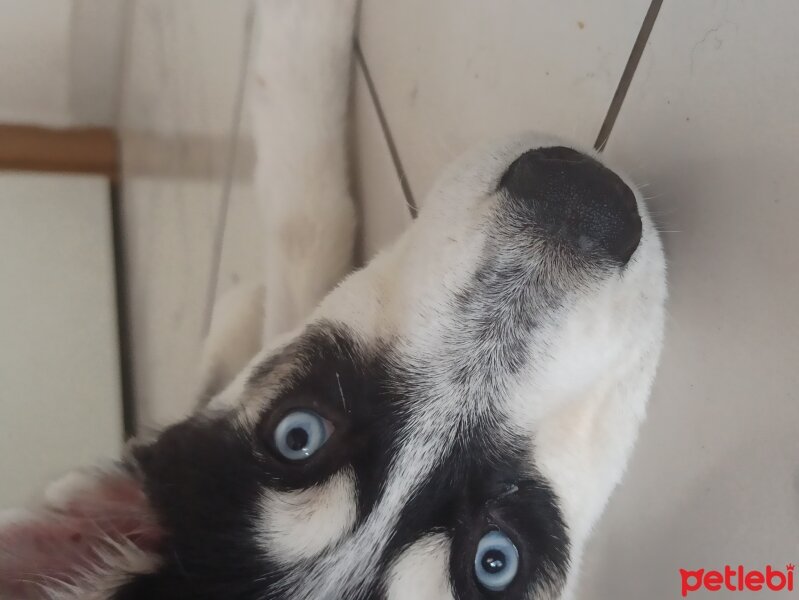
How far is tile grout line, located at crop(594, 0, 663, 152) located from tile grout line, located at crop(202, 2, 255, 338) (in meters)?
1.00

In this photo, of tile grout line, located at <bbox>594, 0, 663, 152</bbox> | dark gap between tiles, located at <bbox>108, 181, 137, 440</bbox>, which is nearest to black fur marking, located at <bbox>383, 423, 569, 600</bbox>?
Answer: tile grout line, located at <bbox>594, 0, 663, 152</bbox>

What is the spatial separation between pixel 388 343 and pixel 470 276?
0.14m

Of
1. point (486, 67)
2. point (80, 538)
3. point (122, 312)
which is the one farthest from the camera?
point (122, 312)

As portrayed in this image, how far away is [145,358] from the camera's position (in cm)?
256

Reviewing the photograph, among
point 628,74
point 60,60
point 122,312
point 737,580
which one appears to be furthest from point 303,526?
point 60,60

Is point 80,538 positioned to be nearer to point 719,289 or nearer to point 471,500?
point 471,500

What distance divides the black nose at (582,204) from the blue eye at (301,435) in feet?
1.25

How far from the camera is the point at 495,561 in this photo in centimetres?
96

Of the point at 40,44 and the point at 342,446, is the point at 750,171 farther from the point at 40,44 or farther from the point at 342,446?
the point at 40,44

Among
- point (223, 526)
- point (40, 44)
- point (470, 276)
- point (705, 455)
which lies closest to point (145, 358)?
point (40, 44)


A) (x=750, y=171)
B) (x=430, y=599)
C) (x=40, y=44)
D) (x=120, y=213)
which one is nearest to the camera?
(x=750, y=171)

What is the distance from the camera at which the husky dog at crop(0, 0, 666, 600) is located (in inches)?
35.4

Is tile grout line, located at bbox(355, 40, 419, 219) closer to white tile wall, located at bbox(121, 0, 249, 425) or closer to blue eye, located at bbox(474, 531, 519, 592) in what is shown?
white tile wall, located at bbox(121, 0, 249, 425)

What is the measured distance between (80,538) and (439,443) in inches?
18.9
